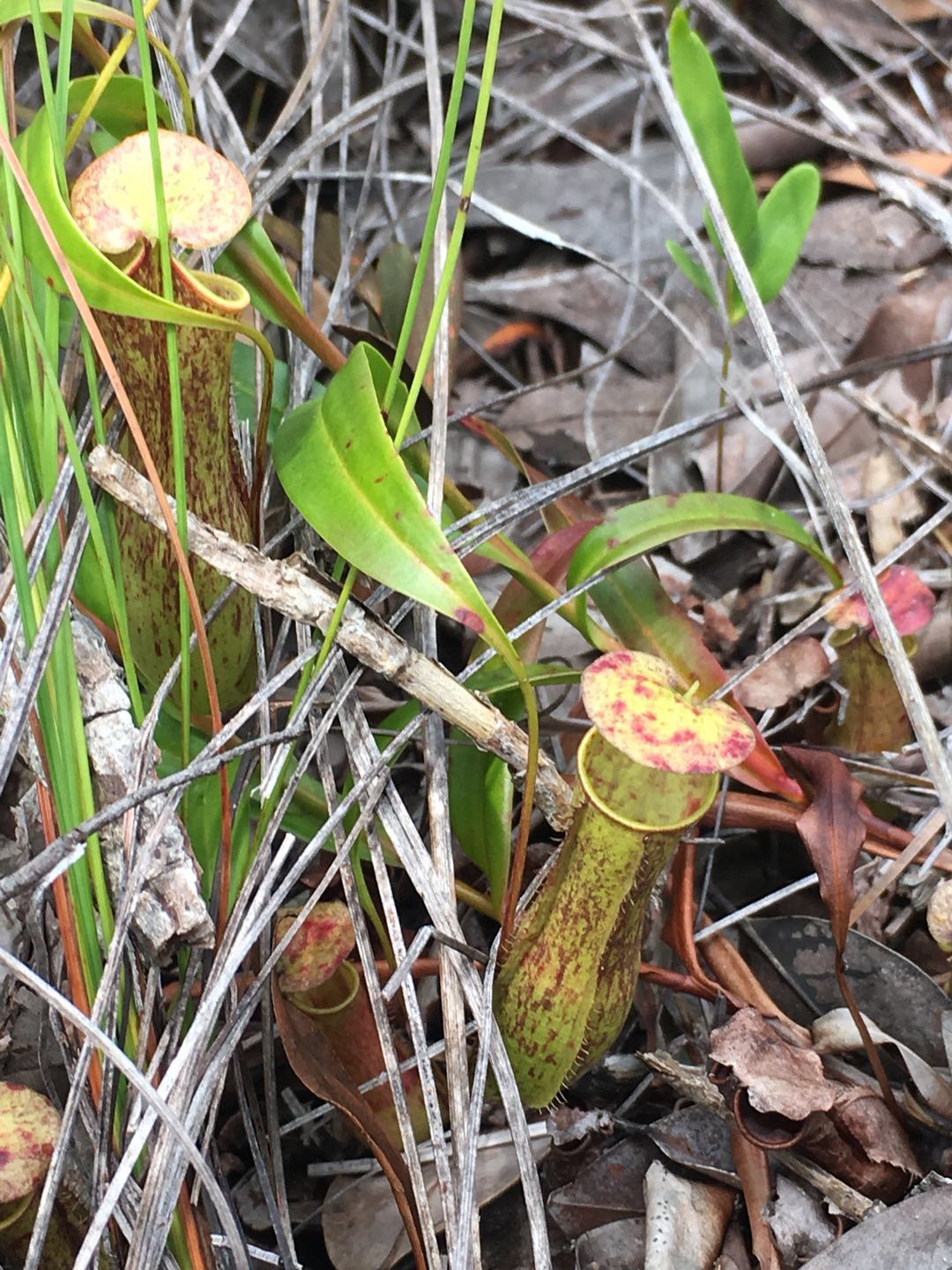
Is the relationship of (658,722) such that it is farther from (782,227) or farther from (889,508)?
(889,508)

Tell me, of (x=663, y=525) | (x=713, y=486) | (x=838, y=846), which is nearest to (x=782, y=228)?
(x=713, y=486)

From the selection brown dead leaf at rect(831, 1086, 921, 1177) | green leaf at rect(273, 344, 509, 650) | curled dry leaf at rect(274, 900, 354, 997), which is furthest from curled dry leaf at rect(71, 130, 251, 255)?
brown dead leaf at rect(831, 1086, 921, 1177)

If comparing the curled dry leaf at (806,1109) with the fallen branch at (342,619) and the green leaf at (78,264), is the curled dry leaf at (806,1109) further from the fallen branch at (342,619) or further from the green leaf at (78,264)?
the green leaf at (78,264)

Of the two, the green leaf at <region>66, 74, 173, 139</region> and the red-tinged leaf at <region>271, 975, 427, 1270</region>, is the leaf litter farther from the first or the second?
the green leaf at <region>66, 74, 173, 139</region>

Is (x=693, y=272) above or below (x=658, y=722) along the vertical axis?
above

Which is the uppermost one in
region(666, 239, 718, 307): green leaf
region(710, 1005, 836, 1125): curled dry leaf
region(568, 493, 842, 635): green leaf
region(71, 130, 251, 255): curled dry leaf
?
region(71, 130, 251, 255): curled dry leaf

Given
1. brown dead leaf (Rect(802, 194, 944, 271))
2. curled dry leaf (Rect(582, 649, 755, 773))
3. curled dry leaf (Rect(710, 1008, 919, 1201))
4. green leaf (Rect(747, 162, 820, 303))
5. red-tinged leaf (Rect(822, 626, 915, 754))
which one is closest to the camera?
curled dry leaf (Rect(582, 649, 755, 773))
